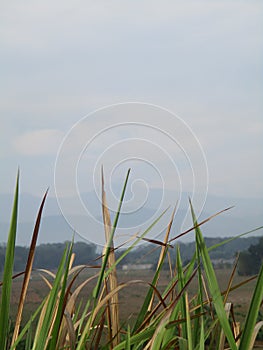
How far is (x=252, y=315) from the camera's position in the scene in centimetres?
53

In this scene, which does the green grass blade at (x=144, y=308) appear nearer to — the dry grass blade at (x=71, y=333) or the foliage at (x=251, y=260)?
the dry grass blade at (x=71, y=333)

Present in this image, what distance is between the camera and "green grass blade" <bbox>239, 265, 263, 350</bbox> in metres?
0.52

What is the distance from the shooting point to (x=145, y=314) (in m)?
0.72

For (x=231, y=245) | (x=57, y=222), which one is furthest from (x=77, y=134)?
(x=231, y=245)

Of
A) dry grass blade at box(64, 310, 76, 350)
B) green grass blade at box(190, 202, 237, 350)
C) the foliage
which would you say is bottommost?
dry grass blade at box(64, 310, 76, 350)

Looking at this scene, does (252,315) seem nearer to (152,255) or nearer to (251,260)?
(152,255)

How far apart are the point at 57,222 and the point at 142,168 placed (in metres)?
1.73

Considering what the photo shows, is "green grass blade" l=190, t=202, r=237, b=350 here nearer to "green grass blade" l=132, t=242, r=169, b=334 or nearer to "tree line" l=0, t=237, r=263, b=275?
"green grass blade" l=132, t=242, r=169, b=334

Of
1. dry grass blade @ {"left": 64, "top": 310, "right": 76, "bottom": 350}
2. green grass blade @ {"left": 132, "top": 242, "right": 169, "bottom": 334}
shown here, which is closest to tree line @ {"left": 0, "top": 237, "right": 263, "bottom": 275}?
green grass blade @ {"left": 132, "top": 242, "right": 169, "bottom": 334}

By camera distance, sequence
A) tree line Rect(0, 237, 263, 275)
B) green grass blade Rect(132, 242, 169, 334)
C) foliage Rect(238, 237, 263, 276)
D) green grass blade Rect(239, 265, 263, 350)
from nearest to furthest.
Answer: green grass blade Rect(239, 265, 263, 350) < green grass blade Rect(132, 242, 169, 334) < tree line Rect(0, 237, 263, 275) < foliage Rect(238, 237, 263, 276)

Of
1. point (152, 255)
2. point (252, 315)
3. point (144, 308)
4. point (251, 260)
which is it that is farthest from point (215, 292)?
point (251, 260)

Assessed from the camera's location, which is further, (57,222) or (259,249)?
(259,249)

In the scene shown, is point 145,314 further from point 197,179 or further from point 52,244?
point 52,244

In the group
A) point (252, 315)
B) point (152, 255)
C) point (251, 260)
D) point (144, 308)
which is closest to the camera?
point (252, 315)
